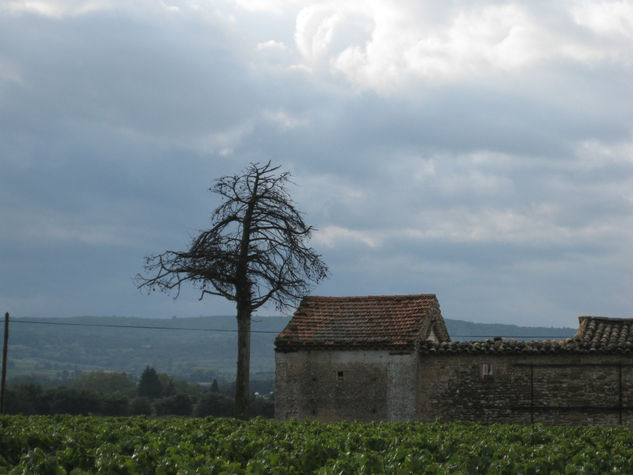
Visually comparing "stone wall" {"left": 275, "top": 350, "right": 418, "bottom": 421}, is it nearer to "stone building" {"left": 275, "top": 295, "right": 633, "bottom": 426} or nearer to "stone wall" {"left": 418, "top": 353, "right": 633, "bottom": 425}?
"stone building" {"left": 275, "top": 295, "right": 633, "bottom": 426}

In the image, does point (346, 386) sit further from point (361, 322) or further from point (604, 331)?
point (604, 331)

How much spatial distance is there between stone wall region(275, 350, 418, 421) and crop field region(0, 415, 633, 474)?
16.3 feet

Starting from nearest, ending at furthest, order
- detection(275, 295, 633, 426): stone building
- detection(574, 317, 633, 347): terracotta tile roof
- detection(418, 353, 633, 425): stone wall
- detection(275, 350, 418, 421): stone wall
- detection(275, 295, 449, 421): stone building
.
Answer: detection(418, 353, 633, 425): stone wall
detection(275, 295, 633, 426): stone building
detection(574, 317, 633, 347): terracotta tile roof
detection(275, 350, 418, 421): stone wall
detection(275, 295, 449, 421): stone building

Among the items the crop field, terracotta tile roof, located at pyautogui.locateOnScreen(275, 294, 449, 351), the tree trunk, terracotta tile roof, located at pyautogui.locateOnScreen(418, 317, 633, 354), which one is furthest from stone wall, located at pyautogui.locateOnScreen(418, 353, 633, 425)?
the tree trunk

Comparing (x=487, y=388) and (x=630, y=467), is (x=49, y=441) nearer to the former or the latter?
(x=630, y=467)

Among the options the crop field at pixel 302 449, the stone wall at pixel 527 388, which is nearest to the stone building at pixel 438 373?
the stone wall at pixel 527 388

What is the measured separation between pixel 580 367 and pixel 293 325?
10063mm

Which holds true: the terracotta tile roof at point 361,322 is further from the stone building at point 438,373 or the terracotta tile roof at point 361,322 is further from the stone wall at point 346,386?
the stone wall at point 346,386

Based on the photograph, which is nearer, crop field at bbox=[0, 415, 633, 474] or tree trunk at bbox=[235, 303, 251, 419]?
crop field at bbox=[0, 415, 633, 474]

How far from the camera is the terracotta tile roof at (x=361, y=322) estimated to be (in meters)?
28.4

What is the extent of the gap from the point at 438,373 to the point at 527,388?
2.98m

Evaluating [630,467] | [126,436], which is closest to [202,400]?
[126,436]

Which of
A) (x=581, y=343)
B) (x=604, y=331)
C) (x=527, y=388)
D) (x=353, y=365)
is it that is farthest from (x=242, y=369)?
(x=604, y=331)

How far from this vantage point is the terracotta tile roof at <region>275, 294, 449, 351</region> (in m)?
28.4
